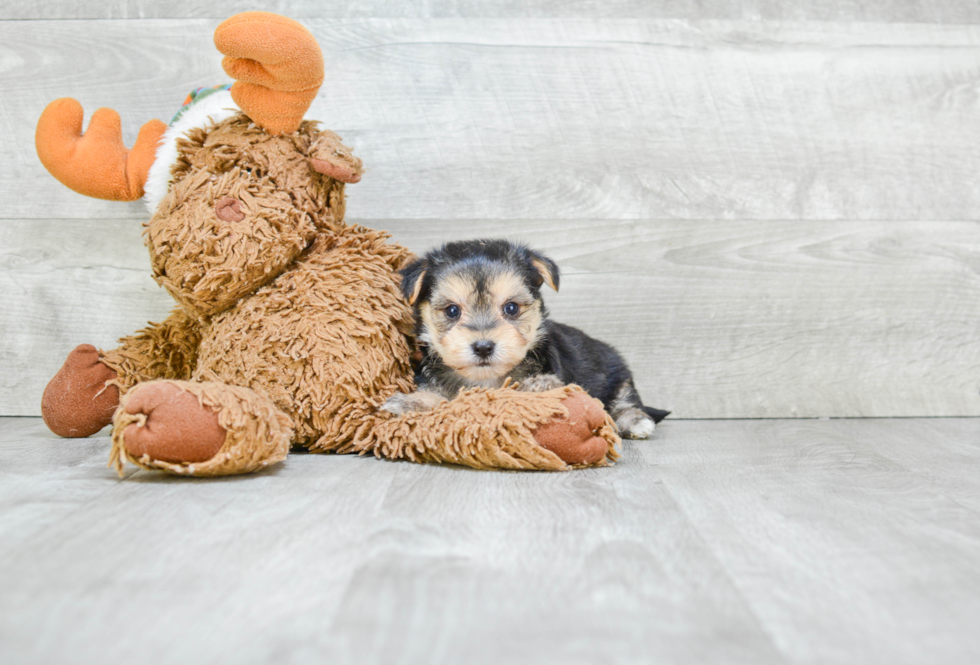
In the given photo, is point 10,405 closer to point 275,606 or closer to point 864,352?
point 275,606

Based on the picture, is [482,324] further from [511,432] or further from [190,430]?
[190,430]

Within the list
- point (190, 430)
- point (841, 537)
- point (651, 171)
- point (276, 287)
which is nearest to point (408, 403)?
point (276, 287)

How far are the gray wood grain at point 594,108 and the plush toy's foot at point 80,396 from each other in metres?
0.78

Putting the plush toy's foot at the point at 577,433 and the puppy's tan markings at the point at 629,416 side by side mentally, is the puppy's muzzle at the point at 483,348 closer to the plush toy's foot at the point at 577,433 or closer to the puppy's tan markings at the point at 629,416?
the plush toy's foot at the point at 577,433

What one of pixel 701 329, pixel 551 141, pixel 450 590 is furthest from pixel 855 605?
pixel 551 141

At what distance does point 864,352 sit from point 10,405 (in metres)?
3.30

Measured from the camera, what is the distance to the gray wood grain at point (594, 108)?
111 inches

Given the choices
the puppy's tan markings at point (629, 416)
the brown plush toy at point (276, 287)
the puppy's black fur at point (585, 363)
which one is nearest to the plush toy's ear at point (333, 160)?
the brown plush toy at point (276, 287)

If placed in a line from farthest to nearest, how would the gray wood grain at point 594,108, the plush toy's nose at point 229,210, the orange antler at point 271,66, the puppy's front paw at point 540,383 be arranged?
the gray wood grain at point 594,108 → the puppy's front paw at point 540,383 → the plush toy's nose at point 229,210 → the orange antler at point 271,66

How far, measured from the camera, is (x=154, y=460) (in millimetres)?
1705

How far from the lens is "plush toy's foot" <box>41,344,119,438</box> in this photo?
2309 millimetres

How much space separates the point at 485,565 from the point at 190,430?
0.80m

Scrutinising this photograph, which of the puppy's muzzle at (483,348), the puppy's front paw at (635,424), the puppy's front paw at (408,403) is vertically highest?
the puppy's muzzle at (483,348)

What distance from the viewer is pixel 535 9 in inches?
114
